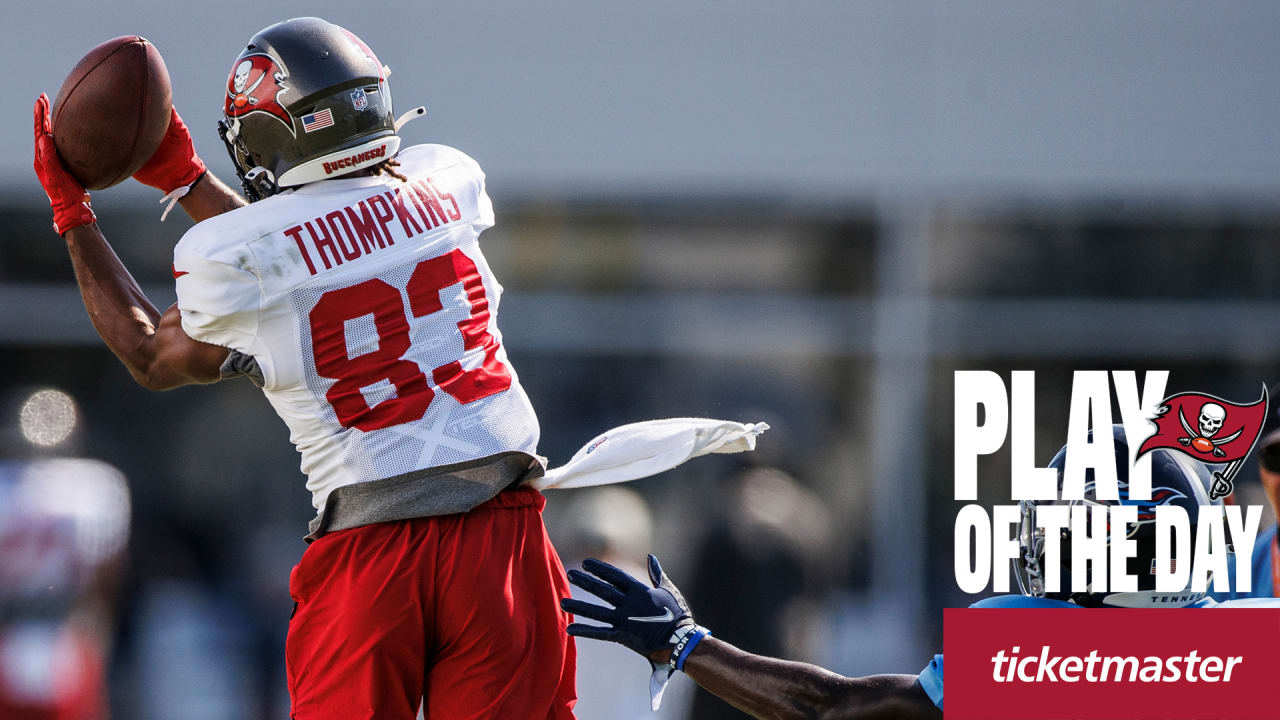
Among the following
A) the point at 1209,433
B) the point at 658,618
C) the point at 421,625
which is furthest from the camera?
the point at 1209,433

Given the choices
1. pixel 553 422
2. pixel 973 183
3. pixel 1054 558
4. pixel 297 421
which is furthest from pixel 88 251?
pixel 973 183

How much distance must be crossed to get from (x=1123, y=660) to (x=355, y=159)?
2223 millimetres

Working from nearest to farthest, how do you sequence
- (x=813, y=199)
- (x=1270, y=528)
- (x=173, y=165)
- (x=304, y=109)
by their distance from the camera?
(x=304, y=109)
(x=173, y=165)
(x=1270, y=528)
(x=813, y=199)

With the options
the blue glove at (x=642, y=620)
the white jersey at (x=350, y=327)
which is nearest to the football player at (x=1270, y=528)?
the blue glove at (x=642, y=620)

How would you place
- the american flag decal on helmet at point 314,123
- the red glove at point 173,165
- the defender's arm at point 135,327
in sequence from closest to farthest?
the defender's arm at point 135,327, the american flag decal on helmet at point 314,123, the red glove at point 173,165

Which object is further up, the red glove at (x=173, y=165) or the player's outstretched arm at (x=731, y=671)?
the red glove at (x=173, y=165)

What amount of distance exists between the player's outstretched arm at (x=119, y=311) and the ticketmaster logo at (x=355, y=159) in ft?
1.59

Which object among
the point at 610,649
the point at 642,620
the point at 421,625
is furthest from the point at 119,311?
the point at 610,649

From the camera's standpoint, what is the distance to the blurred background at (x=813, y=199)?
10.2 m

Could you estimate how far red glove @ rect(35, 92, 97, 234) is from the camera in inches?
142

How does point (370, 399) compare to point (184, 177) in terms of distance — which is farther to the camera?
point (184, 177)

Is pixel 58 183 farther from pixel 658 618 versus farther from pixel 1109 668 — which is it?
pixel 1109 668

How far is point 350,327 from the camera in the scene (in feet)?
10.8

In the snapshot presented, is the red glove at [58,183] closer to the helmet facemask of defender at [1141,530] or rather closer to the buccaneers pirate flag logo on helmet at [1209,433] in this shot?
the helmet facemask of defender at [1141,530]
